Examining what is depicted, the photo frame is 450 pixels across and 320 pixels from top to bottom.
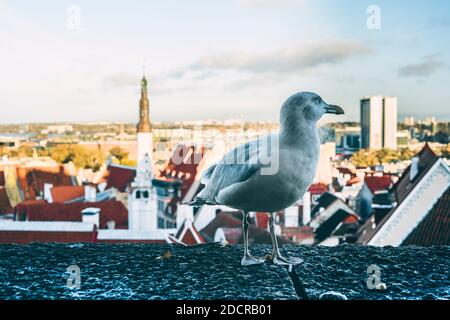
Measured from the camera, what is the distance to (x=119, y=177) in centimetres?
1356

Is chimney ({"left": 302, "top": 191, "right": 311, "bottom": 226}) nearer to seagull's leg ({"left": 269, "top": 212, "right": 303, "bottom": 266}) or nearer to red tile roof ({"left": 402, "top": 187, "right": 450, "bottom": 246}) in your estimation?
red tile roof ({"left": 402, "top": 187, "right": 450, "bottom": 246})

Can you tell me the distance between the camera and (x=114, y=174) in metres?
13.7

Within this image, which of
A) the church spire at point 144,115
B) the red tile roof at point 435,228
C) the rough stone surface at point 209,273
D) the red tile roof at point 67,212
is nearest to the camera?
the rough stone surface at point 209,273

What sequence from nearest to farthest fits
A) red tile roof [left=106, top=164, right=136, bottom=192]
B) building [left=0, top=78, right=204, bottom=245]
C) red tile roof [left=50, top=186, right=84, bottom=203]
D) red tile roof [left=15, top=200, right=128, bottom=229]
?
building [left=0, top=78, right=204, bottom=245] < red tile roof [left=15, top=200, right=128, bottom=229] < red tile roof [left=50, top=186, right=84, bottom=203] < red tile roof [left=106, top=164, right=136, bottom=192]

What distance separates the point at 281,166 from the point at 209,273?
0.18 m

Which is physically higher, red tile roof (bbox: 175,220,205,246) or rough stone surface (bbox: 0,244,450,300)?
rough stone surface (bbox: 0,244,450,300)

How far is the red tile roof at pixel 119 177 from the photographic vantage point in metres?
13.1

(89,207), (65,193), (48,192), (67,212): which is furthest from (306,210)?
(48,192)

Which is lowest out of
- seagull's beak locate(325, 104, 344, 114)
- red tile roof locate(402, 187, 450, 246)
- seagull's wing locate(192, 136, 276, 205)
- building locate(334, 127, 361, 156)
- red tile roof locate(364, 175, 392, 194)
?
red tile roof locate(364, 175, 392, 194)

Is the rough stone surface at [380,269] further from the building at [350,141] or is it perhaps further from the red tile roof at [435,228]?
the building at [350,141]

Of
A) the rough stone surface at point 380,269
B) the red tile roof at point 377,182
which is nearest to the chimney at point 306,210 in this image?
the red tile roof at point 377,182

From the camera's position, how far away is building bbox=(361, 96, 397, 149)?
7.77 meters

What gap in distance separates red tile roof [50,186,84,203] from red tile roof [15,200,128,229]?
1.81 m

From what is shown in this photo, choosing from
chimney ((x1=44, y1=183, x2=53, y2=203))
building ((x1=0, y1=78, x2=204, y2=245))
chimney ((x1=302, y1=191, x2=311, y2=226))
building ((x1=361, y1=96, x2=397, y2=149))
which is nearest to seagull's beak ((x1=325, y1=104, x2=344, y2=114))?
building ((x1=0, y1=78, x2=204, y2=245))
